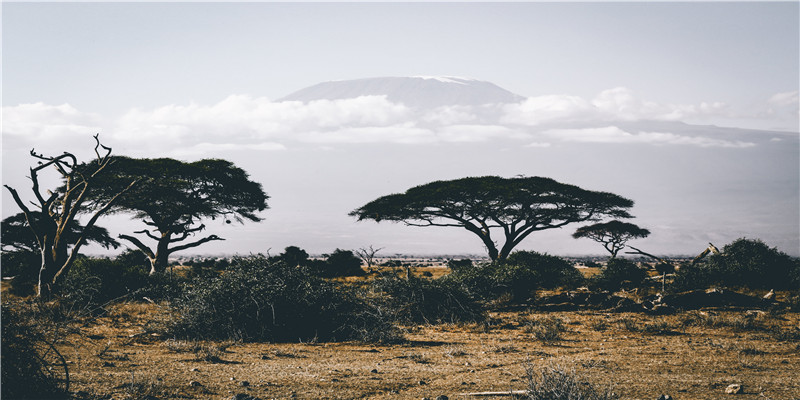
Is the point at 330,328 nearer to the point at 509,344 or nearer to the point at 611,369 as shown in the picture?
the point at 509,344

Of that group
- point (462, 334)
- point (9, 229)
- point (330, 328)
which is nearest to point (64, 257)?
point (330, 328)

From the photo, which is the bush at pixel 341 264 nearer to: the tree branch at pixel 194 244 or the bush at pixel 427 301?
the tree branch at pixel 194 244

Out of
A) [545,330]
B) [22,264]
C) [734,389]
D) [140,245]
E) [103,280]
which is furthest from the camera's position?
[140,245]

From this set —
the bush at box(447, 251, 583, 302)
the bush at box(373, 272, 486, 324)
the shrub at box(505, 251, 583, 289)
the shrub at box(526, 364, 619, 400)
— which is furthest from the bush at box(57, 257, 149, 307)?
the shrub at box(505, 251, 583, 289)

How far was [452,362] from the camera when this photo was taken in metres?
7.89

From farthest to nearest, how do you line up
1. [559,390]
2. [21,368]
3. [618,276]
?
[618,276]
[21,368]
[559,390]

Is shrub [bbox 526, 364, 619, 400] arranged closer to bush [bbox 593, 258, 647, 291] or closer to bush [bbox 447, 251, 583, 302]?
bush [bbox 447, 251, 583, 302]

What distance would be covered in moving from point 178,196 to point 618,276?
2165cm

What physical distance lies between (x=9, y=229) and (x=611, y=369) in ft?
120

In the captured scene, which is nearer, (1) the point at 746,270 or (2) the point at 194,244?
(1) the point at 746,270

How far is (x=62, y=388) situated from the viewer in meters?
5.58

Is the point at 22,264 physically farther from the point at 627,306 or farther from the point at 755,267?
the point at 755,267

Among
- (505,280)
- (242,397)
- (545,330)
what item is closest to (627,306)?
(505,280)

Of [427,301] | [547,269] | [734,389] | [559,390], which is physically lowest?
[547,269]
